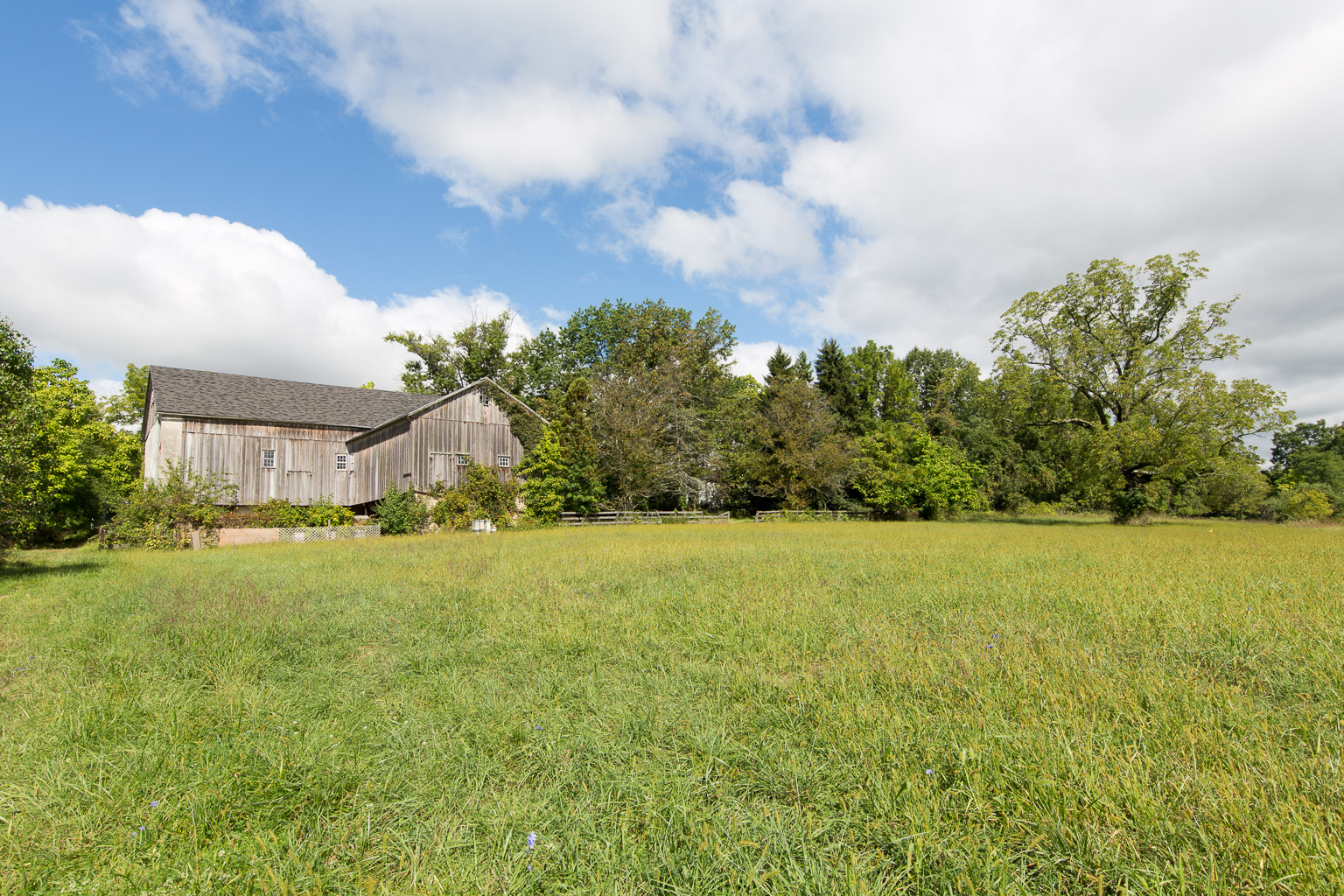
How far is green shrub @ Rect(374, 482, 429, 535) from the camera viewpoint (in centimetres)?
2950

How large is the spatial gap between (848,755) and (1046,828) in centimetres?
111

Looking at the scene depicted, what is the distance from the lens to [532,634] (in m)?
6.57


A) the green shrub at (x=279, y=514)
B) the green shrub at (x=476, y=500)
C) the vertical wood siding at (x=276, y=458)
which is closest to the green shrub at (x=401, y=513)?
the green shrub at (x=476, y=500)

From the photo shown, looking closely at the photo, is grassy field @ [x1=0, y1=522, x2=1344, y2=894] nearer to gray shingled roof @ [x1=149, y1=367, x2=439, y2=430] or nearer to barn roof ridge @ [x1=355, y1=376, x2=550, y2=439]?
barn roof ridge @ [x1=355, y1=376, x2=550, y2=439]

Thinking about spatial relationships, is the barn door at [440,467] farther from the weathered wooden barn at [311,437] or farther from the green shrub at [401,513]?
the green shrub at [401,513]

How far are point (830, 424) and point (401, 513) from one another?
28.3 metres

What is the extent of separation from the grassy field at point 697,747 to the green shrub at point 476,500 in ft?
76.2

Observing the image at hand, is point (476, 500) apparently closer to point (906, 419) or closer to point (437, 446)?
point (437, 446)

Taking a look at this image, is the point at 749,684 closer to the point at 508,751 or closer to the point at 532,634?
the point at 508,751

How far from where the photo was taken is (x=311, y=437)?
31859 millimetres

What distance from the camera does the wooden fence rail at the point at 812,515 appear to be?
3853 centimetres

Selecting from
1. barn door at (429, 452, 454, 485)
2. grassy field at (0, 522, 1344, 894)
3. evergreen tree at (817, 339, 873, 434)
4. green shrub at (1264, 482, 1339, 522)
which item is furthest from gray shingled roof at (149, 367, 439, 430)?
green shrub at (1264, 482, 1339, 522)

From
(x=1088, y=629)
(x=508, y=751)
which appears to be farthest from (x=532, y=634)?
(x=1088, y=629)

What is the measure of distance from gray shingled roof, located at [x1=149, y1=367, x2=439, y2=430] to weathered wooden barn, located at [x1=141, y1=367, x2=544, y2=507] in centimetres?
7
